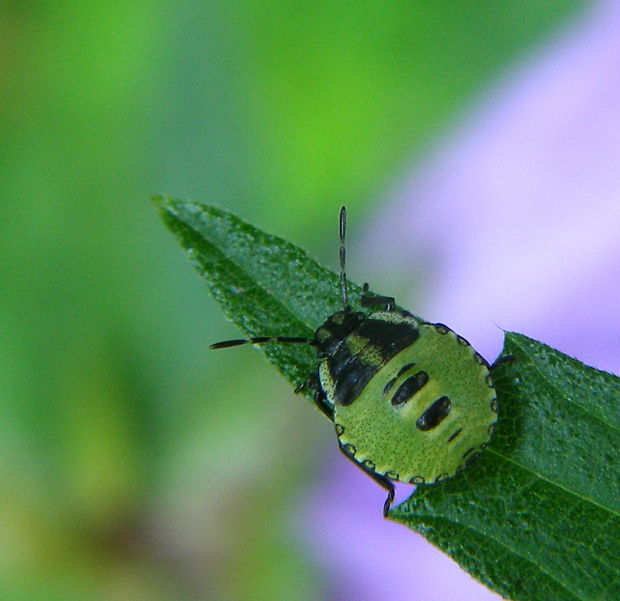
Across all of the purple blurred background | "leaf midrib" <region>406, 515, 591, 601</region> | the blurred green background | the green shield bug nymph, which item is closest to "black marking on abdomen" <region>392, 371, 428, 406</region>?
the green shield bug nymph

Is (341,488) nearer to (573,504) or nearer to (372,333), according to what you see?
(372,333)

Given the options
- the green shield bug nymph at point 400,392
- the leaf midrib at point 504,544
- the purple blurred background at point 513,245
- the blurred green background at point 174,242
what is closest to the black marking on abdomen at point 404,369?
the green shield bug nymph at point 400,392

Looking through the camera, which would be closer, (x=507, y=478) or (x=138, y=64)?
(x=507, y=478)

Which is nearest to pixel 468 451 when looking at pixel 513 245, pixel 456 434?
pixel 456 434

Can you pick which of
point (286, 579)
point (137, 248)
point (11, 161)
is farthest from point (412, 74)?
point (286, 579)

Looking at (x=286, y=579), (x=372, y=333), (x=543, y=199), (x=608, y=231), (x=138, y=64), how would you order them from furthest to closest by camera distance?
(x=138, y=64) < (x=286, y=579) < (x=543, y=199) < (x=608, y=231) < (x=372, y=333)

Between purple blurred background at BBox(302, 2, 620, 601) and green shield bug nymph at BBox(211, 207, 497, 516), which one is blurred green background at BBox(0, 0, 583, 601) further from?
green shield bug nymph at BBox(211, 207, 497, 516)

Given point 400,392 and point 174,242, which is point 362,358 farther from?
point 174,242
